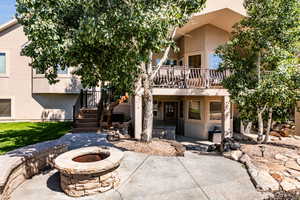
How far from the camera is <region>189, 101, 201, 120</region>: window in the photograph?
11422 mm

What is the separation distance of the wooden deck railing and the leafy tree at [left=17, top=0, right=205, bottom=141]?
14.8 feet

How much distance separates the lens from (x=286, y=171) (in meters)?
4.91

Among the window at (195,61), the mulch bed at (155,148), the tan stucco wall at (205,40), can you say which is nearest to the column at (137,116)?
the mulch bed at (155,148)

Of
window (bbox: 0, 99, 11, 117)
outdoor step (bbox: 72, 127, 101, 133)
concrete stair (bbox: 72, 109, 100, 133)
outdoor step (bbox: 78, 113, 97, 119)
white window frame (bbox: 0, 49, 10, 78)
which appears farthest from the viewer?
window (bbox: 0, 99, 11, 117)

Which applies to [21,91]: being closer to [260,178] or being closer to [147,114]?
[147,114]

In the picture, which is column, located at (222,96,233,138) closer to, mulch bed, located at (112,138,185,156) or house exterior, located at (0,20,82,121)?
mulch bed, located at (112,138,185,156)

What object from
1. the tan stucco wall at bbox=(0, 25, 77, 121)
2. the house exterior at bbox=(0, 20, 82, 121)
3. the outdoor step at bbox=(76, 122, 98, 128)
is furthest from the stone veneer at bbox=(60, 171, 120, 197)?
the tan stucco wall at bbox=(0, 25, 77, 121)

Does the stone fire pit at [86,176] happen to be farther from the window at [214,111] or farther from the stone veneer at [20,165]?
the window at [214,111]

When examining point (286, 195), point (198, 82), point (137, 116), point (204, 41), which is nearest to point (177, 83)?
point (198, 82)

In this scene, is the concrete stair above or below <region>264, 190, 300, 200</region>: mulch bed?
above

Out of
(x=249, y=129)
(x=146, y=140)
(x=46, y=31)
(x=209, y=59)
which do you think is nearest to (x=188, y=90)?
(x=209, y=59)

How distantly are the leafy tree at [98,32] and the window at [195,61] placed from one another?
6882mm

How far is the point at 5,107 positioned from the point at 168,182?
13.4m

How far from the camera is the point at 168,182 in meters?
4.16
